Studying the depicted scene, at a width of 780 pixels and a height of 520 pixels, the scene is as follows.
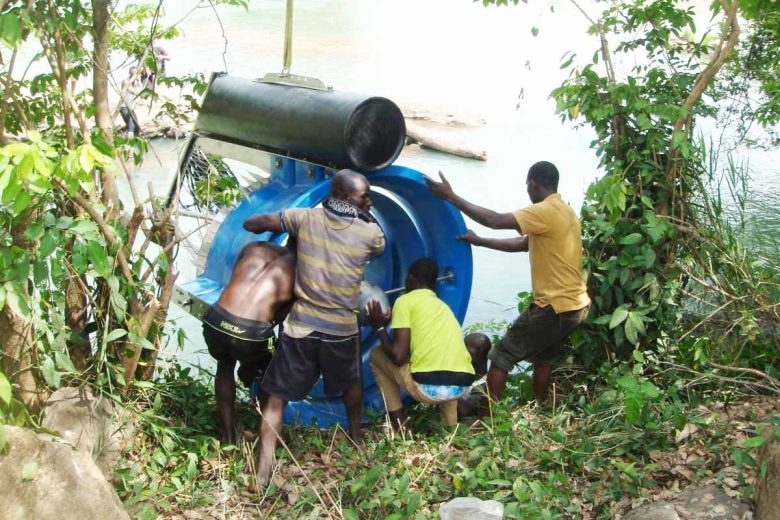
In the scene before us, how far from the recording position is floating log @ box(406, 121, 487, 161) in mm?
12062

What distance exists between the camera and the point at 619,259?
563 centimetres

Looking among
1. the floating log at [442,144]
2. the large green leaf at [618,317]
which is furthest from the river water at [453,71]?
the large green leaf at [618,317]

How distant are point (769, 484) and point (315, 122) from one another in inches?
125

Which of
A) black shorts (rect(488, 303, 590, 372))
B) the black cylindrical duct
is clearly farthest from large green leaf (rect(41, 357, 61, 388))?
black shorts (rect(488, 303, 590, 372))

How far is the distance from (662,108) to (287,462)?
10.0 ft

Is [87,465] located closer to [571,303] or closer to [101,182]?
[101,182]

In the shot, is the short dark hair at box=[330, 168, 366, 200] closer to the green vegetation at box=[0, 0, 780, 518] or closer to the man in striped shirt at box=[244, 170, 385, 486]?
the man in striped shirt at box=[244, 170, 385, 486]

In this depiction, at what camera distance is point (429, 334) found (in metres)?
5.37

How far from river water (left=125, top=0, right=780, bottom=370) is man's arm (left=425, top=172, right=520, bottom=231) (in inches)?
47.7

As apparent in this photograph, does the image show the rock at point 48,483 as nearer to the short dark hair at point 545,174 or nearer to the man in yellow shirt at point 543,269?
the man in yellow shirt at point 543,269

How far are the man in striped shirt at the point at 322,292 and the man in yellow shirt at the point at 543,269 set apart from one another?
2.86 feet

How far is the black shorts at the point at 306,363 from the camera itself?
16.1ft

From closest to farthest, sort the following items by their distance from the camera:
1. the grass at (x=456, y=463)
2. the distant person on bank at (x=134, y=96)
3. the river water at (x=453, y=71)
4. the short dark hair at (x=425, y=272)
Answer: the grass at (x=456, y=463) < the distant person on bank at (x=134, y=96) < the short dark hair at (x=425, y=272) < the river water at (x=453, y=71)

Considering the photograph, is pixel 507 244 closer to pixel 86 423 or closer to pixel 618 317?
pixel 618 317
